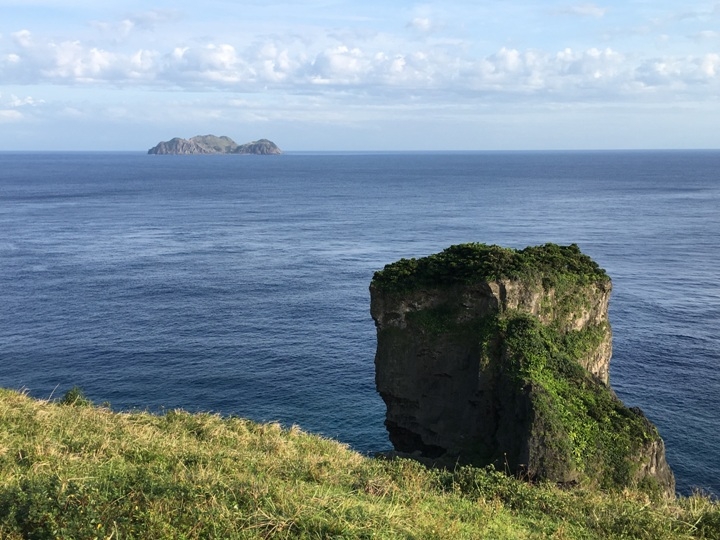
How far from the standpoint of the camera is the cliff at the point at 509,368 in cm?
3369

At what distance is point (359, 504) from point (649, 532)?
32.3 ft

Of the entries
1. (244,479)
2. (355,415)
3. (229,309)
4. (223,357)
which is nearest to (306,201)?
(229,309)

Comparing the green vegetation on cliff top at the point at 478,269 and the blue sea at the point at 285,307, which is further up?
the green vegetation on cliff top at the point at 478,269

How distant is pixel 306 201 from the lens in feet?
600

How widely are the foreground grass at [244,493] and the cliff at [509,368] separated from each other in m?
3.68

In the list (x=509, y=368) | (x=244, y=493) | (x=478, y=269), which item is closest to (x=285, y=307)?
(x=478, y=269)

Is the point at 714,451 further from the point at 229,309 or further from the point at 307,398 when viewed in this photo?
the point at 229,309

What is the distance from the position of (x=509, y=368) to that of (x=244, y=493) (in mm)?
21975

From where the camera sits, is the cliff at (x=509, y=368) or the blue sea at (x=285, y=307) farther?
the blue sea at (x=285, y=307)

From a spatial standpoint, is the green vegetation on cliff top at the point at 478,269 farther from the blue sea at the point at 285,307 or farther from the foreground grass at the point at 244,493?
the foreground grass at the point at 244,493

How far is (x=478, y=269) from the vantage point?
42094 mm

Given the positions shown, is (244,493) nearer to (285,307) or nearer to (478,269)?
(478,269)

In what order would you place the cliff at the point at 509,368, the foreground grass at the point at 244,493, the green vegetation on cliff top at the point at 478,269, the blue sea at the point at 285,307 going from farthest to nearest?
the blue sea at the point at 285,307 → the green vegetation on cliff top at the point at 478,269 → the cliff at the point at 509,368 → the foreground grass at the point at 244,493

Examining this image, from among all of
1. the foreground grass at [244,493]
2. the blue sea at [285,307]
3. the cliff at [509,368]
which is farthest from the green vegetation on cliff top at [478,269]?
the foreground grass at [244,493]
